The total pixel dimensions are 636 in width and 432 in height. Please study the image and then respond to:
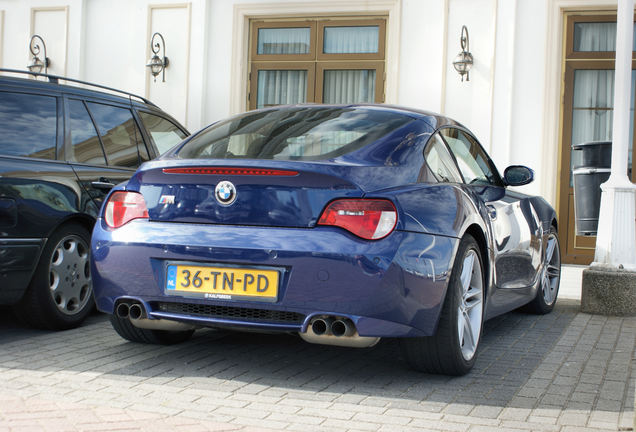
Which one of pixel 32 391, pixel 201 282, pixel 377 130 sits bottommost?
pixel 32 391

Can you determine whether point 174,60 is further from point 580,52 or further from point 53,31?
point 580,52

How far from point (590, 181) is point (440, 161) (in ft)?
15.6

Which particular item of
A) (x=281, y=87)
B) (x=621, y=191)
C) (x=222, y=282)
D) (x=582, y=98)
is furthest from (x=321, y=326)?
(x=281, y=87)

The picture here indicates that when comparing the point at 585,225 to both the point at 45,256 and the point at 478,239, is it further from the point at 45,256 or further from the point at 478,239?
the point at 45,256

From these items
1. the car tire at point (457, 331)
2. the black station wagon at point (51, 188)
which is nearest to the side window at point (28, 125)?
the black station wagon at point (51, 188)

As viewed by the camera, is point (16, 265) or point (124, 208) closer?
point (124, 208)

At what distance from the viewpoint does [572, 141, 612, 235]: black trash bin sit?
28.4ft

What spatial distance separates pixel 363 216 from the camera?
3.82 metres

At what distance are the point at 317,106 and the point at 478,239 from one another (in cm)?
125

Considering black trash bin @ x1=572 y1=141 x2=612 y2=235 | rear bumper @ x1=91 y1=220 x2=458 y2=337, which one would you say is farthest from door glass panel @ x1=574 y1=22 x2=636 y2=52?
rear bumper @ x1=91 y1=220 x2=458 y2=337

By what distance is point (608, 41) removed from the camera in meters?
11.3

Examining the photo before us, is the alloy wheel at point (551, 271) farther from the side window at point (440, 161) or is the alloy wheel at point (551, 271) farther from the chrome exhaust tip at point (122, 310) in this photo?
the chrome exhaust tip at point (122, 310)

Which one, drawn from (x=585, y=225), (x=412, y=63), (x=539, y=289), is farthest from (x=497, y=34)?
(x=539, y=289)

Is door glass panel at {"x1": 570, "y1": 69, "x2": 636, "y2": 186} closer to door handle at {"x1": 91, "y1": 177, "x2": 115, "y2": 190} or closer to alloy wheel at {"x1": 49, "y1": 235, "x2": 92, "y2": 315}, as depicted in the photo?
door handle at {"x1": 91, "y1": 177, "x2": 115, "y2": 190}
